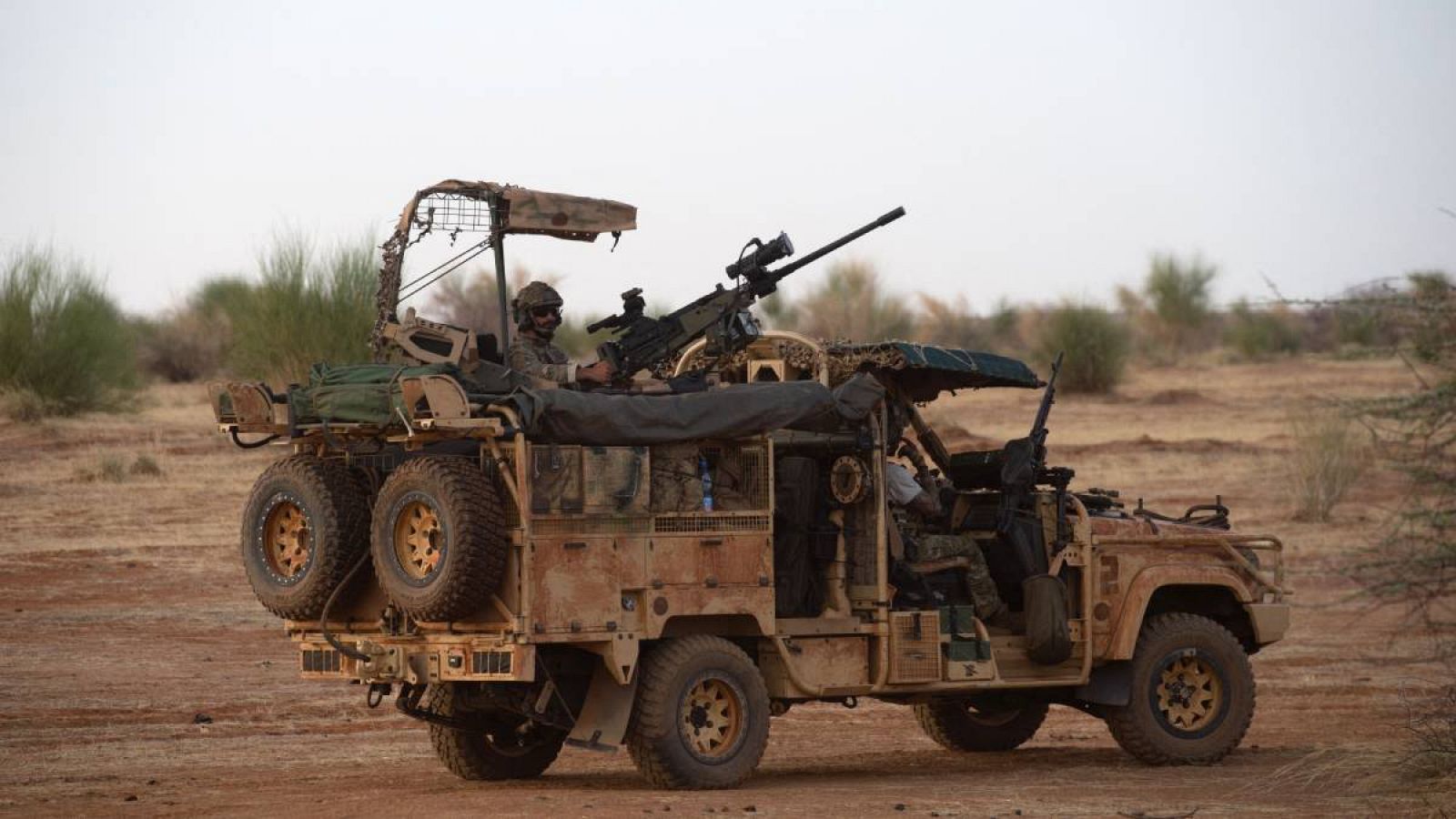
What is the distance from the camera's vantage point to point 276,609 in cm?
1111

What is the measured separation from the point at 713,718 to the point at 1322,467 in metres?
17.2

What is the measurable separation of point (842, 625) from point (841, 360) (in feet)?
4.97

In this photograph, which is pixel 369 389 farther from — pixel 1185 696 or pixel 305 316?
pixel 305 316

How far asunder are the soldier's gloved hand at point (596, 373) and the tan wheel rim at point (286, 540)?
1.64 meters

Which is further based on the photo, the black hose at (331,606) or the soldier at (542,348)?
the soldier at (542,348)

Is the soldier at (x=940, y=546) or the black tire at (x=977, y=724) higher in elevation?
the soldier at (x=940, y=546)

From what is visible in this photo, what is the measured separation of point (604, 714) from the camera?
10.9m

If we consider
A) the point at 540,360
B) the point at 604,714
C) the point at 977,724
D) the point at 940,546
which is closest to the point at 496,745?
the point at 604,714

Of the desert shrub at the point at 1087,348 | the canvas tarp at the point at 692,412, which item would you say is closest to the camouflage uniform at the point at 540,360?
the canvas tarp at the point at 692,412

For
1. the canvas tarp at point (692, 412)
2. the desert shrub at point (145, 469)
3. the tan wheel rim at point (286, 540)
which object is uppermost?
the canvas tarp at point (692, 412)

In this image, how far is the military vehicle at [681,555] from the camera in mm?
10484

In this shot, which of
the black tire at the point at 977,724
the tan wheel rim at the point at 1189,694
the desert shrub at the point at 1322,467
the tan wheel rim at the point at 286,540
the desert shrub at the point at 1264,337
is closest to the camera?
the tan wheel rim at the point at 286,540

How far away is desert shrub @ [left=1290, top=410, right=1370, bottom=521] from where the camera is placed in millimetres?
26547

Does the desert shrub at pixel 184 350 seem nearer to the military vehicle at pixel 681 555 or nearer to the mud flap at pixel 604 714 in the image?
the military vehicle at pixel 681 555
